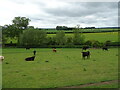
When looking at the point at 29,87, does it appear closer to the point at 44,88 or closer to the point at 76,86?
the point at 44,88

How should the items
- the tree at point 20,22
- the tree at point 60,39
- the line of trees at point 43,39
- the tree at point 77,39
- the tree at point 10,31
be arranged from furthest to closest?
the tree at point 20,22 < the tree at point 10,31 < the tree at point 77,39 < the tree at point 60,39 < the line of trees at point 43,39

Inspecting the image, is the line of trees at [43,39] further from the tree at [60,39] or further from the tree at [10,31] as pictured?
the tree at [10,31]

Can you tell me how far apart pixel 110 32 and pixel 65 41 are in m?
27.3

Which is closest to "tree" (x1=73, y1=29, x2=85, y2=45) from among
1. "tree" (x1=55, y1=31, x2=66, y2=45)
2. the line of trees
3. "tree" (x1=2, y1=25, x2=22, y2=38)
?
the line of trees

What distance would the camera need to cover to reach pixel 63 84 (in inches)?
375

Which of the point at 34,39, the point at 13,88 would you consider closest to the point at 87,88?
the point at 13,88

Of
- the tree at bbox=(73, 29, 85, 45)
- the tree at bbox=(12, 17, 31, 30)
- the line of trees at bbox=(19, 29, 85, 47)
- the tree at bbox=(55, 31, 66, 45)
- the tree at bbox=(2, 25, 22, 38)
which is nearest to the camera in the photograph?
Answer: the line of trees at bbox=(19, 29, 85, 47)

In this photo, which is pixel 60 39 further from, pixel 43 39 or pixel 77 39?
pixel 43 39

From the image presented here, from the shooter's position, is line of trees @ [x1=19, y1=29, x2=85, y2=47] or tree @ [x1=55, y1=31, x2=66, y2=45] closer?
line of trees @ [x1=19, y1=29, x2=85, y2=47]

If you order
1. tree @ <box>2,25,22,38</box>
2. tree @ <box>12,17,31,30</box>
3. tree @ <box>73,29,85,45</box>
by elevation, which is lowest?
tree @ <box>73,29,85,45</box>

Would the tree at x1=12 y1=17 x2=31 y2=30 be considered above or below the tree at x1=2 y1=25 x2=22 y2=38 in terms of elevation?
above

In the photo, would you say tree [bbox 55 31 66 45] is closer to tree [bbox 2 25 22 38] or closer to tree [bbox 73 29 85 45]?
tree [bbox 73 29 85 45]

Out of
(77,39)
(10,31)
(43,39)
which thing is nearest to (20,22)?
(10,31)

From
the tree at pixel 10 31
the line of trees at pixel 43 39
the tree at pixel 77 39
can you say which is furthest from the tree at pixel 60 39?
the tree at pixel 10 31
